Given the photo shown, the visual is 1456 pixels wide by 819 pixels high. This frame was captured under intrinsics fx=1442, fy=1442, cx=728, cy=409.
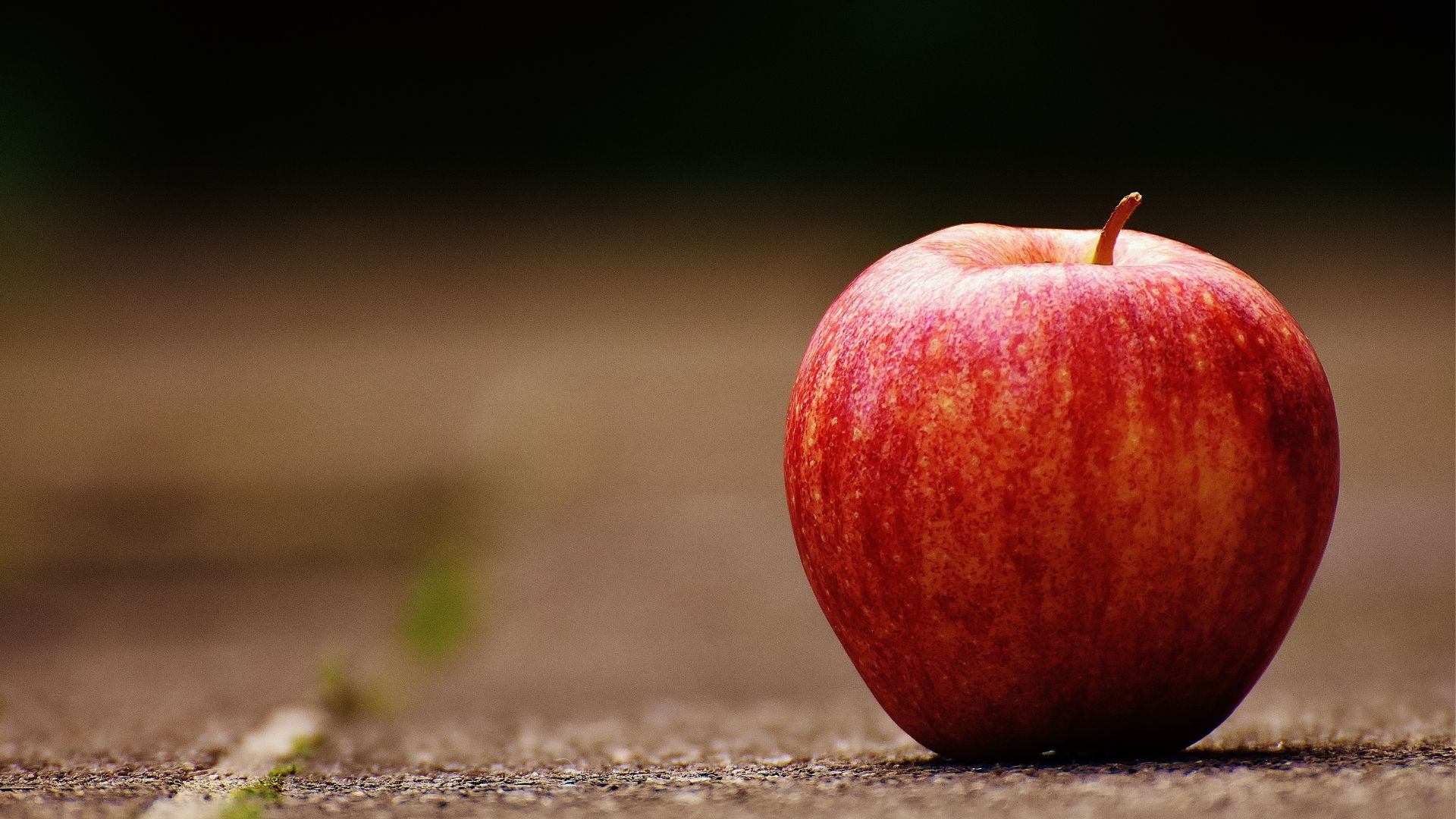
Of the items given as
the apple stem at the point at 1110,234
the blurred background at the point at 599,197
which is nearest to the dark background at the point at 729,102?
the blurred background at the point at 599,197

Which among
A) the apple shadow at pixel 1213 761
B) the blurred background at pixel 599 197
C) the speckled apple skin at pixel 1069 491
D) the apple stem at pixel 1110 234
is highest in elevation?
the blurred background at pixel 599 197

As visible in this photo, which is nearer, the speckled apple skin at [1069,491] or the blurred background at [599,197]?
the speckled apple skin at [1069,491]

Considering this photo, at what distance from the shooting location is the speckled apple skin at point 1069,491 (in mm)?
1678

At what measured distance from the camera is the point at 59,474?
240 inches

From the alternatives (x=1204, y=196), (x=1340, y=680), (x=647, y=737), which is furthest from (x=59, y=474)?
(x=1204, y=196)

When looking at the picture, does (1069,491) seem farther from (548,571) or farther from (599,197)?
(599,197)

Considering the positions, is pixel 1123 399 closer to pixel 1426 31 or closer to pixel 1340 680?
pixel 1340 680

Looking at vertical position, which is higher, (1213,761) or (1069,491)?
(1069,491)

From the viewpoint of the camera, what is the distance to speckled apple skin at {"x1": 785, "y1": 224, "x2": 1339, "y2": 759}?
5.50 feet

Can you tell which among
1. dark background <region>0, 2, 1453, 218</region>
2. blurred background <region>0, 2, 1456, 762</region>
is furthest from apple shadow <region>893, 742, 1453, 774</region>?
dark background <region>0, 2, 1453, 218</region>

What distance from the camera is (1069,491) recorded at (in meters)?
1.67

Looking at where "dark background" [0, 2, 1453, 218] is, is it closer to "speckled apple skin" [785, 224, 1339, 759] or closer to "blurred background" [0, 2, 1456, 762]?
"blurred background" [0, 2, 1456, 762]

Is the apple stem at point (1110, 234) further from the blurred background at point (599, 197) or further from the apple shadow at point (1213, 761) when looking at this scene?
the blurred background at point (599, 197)

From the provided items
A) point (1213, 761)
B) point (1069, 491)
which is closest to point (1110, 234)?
point (1069, 491)
